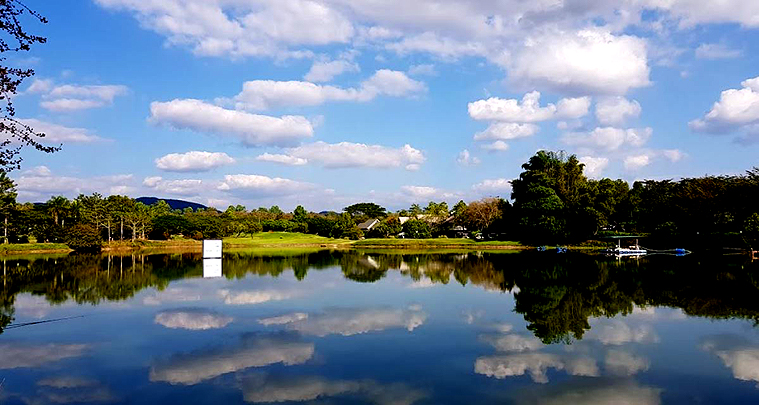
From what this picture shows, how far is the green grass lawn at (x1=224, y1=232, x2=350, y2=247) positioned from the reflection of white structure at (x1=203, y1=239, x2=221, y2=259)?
72.5ft

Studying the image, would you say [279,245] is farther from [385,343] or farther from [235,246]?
[385,343]

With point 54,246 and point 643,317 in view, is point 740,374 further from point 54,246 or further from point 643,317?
point 54,246

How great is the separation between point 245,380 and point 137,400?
1781 millimetres

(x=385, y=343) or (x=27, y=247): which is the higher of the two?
(x=27, y=247)

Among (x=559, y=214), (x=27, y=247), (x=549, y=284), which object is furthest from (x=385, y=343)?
(x=27, y=247)

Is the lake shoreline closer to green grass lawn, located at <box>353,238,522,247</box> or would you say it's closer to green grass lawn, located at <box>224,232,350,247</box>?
green grass lawn, located at <box>353,238,522,247</box>

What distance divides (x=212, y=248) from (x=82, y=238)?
58.7 feet

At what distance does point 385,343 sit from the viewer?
1251cm

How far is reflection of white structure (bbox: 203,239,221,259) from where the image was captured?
4956 centimetres

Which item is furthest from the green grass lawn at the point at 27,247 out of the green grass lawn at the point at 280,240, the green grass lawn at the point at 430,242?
the green grass lawn at the point at 430,242

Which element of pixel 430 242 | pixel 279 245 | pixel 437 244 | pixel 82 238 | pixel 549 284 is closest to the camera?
pixel 549 284

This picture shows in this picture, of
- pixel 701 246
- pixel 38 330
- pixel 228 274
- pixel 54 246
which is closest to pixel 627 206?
pixel 701 246

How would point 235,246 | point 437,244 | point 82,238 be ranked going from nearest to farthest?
point 82,238, point 437,244, point 235,246

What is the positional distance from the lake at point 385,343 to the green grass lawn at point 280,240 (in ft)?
164
